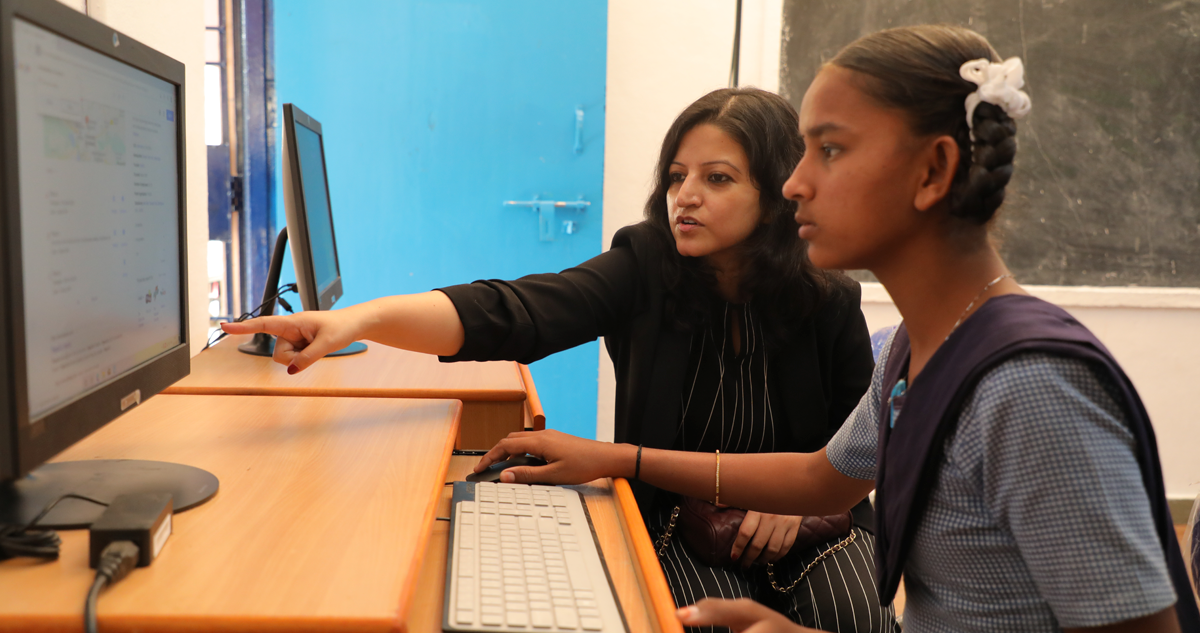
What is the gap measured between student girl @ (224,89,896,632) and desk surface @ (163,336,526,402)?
193mm

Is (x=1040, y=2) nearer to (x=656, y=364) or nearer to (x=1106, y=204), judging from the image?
(x=1106, y=204)

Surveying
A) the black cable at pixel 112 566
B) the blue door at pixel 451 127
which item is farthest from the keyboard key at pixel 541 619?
the blue door at pixel 451 127

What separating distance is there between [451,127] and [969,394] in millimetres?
2112

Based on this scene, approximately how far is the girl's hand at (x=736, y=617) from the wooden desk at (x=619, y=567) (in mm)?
18

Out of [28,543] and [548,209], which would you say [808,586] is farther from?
[548,209]

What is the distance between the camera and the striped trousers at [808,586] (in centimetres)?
122

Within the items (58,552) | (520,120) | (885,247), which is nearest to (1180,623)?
(885,247)

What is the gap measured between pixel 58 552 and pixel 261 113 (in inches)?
83.6

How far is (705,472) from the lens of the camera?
1201 millimetres

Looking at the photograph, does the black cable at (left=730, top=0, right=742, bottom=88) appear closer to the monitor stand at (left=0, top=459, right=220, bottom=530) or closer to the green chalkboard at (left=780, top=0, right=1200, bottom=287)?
the green chalkboard at (left=780, top=0, right=1200, bottom=287)

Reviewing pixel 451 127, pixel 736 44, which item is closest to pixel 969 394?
pixel 451 127

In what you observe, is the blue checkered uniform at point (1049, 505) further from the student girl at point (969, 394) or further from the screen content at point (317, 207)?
the screen content at point (317, 207)

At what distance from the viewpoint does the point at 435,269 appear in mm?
2621

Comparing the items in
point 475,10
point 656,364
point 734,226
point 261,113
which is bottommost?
point 656,364
